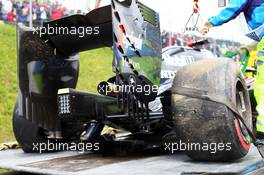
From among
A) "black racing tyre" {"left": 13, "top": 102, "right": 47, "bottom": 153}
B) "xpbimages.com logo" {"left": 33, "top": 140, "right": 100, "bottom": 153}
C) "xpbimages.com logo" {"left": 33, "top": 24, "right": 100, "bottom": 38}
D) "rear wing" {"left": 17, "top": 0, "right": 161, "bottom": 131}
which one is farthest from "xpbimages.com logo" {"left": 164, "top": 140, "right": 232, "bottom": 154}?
"black racing tyre" {"left": 13, "top": 102, "right": 47, "bottom": 153}

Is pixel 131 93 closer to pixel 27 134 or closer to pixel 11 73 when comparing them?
pixel 27 134

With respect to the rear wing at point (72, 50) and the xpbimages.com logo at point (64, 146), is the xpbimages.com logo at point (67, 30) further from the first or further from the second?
the xpbimages.com logo at point (64, 146)

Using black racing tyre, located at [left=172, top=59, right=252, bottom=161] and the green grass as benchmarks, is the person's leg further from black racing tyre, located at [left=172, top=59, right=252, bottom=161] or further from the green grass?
the green grass

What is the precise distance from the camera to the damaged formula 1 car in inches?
148

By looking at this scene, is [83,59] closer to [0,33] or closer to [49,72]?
[0,33]

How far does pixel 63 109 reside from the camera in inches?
175

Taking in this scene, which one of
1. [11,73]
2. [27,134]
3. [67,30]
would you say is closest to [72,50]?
[67,30]

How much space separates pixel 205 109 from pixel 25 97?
6.14 feet

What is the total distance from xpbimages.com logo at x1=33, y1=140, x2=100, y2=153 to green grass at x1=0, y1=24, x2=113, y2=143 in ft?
8.50

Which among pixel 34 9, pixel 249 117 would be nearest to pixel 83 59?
pixel 34 9

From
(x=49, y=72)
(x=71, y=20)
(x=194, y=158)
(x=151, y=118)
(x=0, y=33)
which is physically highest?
(x=0, y=33)

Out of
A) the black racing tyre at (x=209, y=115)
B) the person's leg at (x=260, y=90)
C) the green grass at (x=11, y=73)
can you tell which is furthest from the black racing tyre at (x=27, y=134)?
the green grass at (x=11, y=73)

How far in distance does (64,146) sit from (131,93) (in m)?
1.46

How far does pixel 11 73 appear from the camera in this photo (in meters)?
11.8
